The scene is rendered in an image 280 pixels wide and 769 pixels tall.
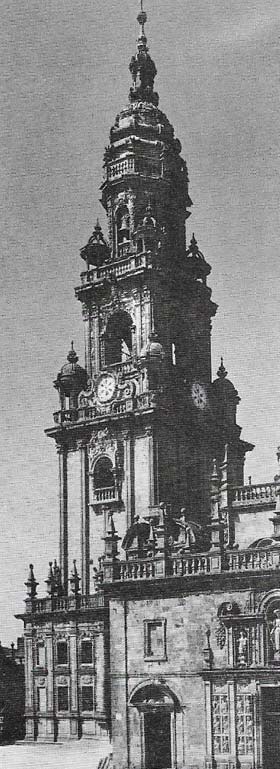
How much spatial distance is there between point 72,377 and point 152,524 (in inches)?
434

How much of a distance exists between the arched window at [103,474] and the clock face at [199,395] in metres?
5.27

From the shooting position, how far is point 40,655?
54438 millimetres

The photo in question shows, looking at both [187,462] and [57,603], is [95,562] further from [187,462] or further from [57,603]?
[187,462]

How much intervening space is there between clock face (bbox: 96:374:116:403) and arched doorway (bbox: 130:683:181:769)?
59.6 ft

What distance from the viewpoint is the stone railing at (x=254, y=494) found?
50688mm

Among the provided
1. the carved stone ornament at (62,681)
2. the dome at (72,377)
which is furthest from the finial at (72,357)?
the carved stone ornament at (62,681)

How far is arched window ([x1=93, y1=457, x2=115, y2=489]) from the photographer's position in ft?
185

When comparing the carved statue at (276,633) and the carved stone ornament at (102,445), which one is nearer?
the carved statue at (276,633)

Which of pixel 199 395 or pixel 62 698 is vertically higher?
pixel 199 395

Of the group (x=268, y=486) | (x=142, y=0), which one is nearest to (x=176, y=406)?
(x=268, y=486)

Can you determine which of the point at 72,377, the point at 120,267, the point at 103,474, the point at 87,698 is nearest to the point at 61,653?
the point at 87,698

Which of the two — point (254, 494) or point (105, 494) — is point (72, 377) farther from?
point (254, 494)

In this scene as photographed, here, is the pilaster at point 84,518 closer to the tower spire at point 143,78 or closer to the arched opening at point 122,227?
the arched opening at point 122,227


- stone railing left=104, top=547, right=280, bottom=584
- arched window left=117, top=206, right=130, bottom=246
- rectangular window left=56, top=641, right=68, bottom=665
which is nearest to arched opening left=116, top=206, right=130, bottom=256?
arched window left=117, top=206, right=130, bottom=246
